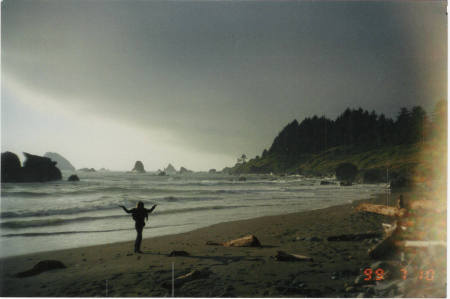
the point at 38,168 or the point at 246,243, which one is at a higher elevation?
the point at 38,168

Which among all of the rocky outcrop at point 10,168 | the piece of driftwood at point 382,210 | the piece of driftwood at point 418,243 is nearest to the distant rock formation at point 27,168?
the rocky outcrop at point 10,168

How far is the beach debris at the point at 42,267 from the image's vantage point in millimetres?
4191

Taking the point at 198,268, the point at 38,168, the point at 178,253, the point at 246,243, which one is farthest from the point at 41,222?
the point at 246,243

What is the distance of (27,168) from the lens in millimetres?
6562

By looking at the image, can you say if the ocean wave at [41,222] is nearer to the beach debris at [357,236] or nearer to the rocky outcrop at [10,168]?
the rocky outcrop at [10,168]

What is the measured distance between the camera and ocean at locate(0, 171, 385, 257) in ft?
18.7

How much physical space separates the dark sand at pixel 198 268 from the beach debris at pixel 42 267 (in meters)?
0.08

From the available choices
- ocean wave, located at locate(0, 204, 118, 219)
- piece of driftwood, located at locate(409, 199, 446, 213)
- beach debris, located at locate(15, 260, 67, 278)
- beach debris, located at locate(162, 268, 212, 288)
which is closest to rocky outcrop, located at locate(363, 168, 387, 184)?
piece of driftwood, located at locate(409, 199, 446, 213)

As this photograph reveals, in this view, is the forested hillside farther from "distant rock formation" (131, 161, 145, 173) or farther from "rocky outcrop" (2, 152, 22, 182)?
"rocky outcrop" (2, 152, 22, 182)

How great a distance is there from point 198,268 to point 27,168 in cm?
553

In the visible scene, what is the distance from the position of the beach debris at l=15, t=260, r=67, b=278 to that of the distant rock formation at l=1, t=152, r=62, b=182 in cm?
230
